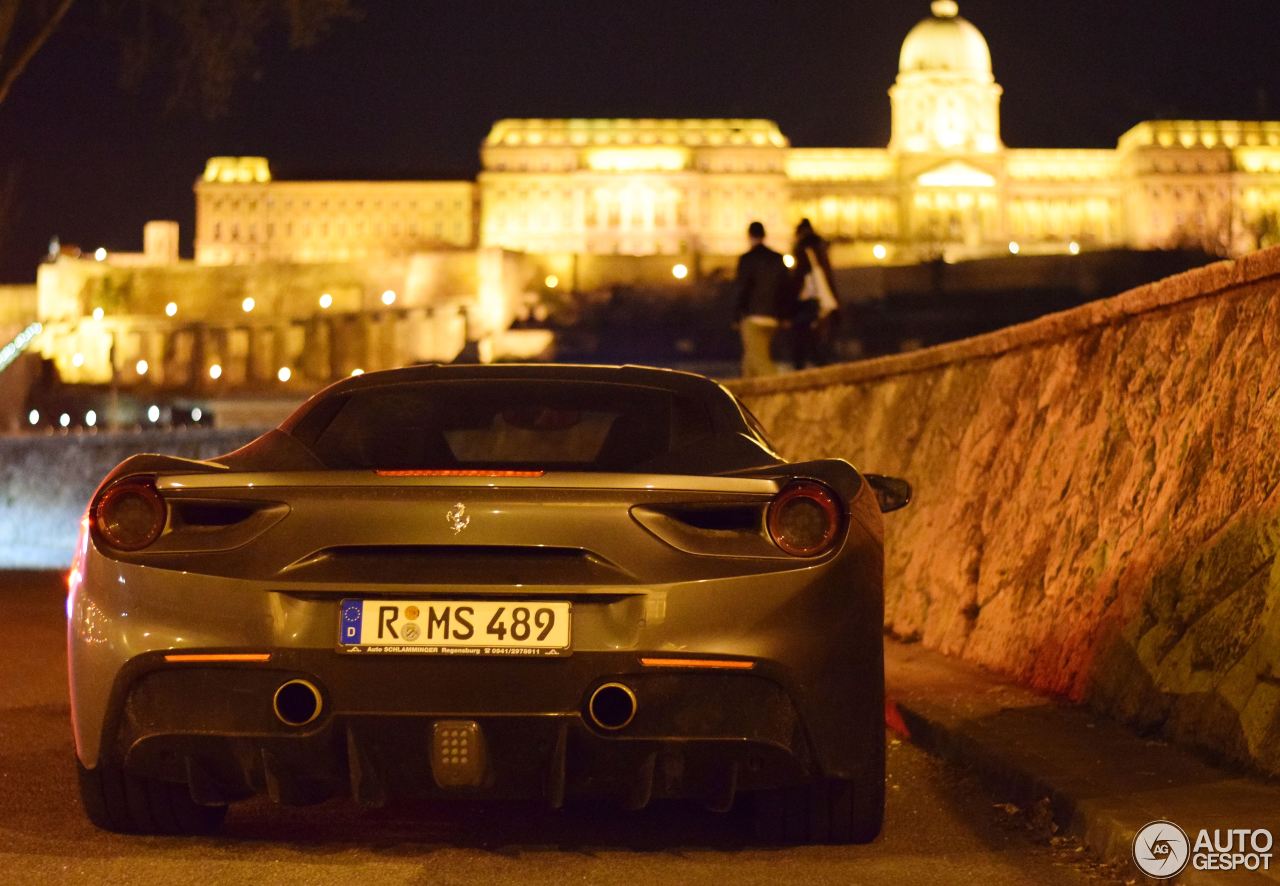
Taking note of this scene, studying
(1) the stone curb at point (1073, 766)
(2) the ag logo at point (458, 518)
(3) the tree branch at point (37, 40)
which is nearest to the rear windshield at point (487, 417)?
(2) the ag logo at point (458, 518)

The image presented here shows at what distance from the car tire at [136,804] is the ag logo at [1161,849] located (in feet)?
6.70

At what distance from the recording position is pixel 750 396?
53.1 ft

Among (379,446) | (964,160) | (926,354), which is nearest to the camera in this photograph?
(379,446)

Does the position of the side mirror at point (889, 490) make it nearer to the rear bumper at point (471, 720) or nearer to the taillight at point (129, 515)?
the rear bumper at point (471, 720)

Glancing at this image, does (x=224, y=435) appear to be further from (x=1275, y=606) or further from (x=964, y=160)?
(x=964, y=160)

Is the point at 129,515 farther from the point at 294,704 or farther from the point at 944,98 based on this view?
the point at 944,98

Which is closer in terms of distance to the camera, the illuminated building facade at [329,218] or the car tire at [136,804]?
the car tire at [136,804]

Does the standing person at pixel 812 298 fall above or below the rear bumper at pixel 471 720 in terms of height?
above

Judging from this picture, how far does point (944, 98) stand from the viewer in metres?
140

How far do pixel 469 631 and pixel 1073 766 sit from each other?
183cm

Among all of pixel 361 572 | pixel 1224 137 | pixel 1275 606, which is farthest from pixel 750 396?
pixel 1224 137

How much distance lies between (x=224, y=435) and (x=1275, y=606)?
23235mm

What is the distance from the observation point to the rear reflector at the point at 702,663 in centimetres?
449

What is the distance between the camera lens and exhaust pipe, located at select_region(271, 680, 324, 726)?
14.9 feet
